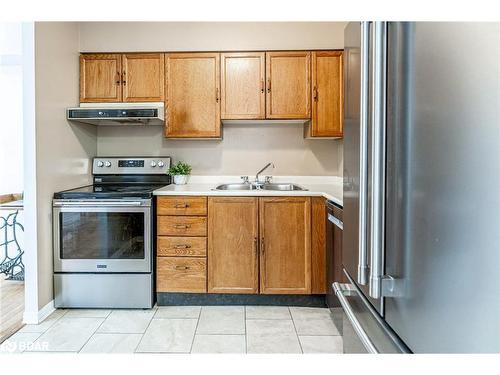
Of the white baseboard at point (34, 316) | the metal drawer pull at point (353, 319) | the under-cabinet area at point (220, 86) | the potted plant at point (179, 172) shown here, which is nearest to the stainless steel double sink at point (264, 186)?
the potted plant at point (179, 172)

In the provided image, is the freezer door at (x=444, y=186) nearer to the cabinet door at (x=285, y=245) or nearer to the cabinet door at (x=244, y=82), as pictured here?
the cabinet door at (x=285, y=245)

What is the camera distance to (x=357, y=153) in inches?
42.4

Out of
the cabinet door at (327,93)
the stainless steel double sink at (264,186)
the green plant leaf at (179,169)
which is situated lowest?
the stainless steel double sink at (264,186)

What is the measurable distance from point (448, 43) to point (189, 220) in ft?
7.09

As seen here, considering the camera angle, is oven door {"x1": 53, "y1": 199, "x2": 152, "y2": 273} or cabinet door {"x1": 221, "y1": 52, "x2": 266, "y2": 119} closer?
oven door {"x1": 53, "y1": 199, "x2": 152, "y2": 273}

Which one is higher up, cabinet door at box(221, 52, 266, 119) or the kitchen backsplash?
cabinet door at box(221, 52, 266, 119)

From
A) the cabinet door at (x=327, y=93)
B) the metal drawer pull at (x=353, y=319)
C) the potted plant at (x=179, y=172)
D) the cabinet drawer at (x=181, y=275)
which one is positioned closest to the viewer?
the metal drawer pull at (x=353, y=319)

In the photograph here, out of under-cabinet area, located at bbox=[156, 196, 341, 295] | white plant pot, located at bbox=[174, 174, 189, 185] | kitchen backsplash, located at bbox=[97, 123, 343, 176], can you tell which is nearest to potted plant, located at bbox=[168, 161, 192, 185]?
white plant pot, located at bbox=[174, 174, 189, 185]

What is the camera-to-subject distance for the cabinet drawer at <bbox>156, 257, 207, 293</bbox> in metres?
2.50

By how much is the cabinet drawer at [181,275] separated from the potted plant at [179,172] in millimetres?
801

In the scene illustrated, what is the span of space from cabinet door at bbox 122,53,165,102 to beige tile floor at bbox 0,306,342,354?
1779mm

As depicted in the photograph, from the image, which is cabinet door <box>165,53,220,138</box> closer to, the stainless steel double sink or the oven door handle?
the stainless steel double sink

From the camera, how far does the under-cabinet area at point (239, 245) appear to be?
2490 mm

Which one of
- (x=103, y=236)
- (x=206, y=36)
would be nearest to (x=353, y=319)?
(x=103, y=236)
